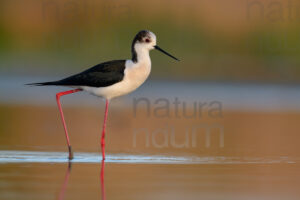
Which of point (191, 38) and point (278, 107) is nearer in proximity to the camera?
point (278, 107)

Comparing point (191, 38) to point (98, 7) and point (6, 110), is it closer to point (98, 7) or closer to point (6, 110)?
point (98, 7)

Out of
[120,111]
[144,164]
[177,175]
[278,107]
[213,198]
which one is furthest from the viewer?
[278,107]

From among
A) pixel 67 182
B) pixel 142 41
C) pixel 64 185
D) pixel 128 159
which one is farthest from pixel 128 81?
pixel 64 185

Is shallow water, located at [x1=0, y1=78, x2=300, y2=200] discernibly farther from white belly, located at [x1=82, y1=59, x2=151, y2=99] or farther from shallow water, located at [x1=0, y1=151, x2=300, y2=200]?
white belly, located at [x1=82, y1=59, x2=151, y2=99]

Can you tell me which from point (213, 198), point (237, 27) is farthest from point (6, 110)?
point (237, 27)

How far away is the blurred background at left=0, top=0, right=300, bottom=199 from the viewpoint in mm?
7500

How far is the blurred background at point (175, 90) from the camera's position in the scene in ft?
24.6

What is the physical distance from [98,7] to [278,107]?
7.37m

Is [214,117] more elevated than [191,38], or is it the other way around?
[191,38]

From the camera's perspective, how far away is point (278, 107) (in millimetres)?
13766

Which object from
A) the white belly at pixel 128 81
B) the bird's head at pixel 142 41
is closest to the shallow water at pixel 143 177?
the white belly at pixel 128 81

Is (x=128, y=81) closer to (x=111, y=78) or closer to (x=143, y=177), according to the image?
(x=111, y=78)

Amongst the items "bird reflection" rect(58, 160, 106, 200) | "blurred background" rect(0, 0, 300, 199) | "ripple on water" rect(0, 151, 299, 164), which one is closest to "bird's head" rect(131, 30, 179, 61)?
"blurred background" rect(0, 0, 300, 199)

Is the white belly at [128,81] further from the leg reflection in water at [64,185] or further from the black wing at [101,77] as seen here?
the leg reflection in water at [64,185]
